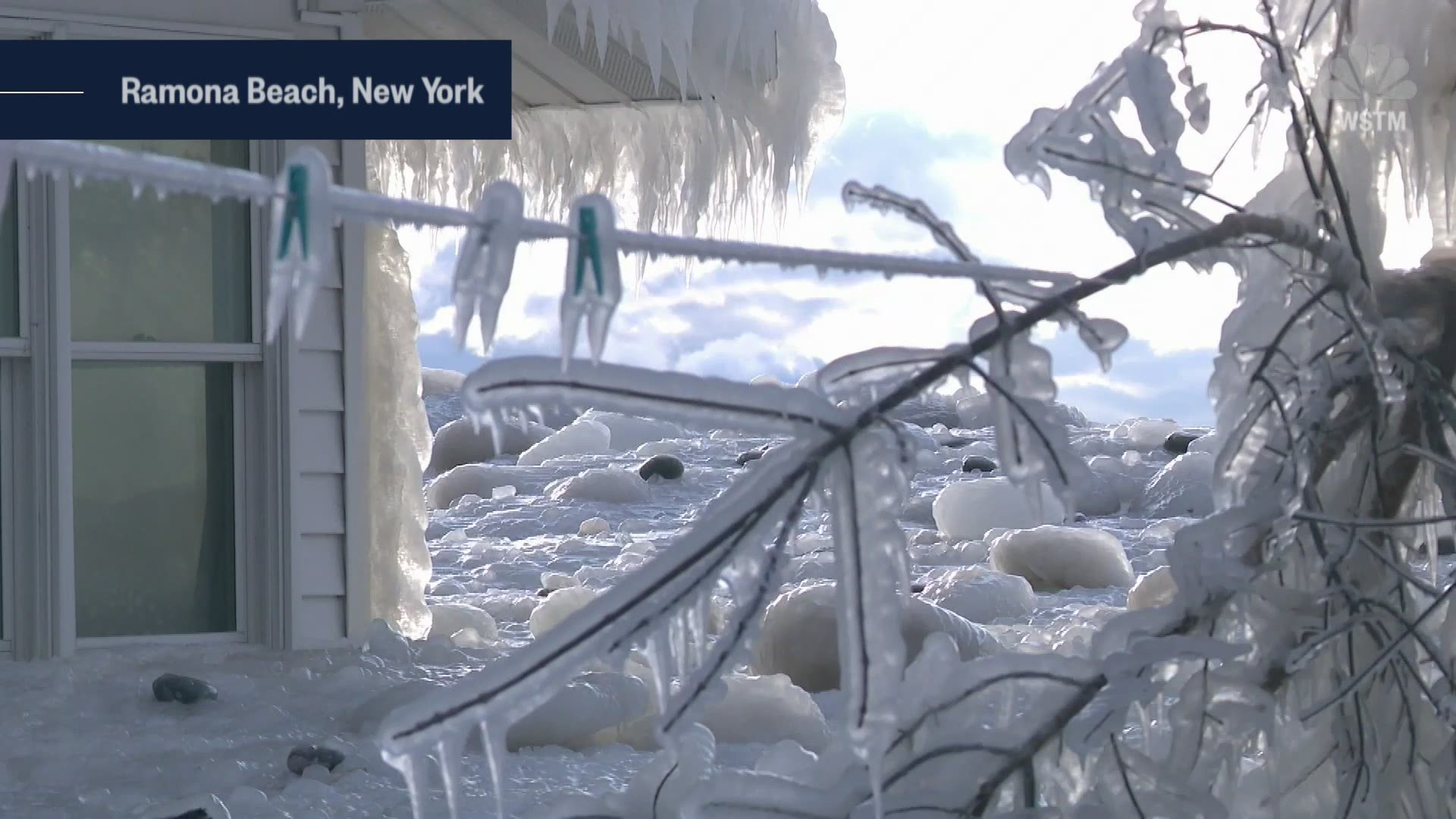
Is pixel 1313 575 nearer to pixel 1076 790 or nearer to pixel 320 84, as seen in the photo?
pixel 1076 790

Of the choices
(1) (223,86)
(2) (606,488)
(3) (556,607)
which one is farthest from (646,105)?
(2) (606,488)

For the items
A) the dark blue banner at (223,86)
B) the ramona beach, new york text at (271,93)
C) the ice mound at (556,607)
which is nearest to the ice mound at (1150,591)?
the ice mound at (556,607)

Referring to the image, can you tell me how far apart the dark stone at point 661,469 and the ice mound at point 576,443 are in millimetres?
1328

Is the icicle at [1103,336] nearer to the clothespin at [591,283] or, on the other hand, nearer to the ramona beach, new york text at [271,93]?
the clothespin at [591,283]

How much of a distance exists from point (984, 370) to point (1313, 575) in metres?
0.66

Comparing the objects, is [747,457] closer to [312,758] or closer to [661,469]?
[661,469]

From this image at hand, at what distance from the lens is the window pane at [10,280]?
3.12m

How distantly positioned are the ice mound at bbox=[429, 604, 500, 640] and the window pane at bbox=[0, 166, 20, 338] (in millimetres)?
1388

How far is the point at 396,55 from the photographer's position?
3.56m

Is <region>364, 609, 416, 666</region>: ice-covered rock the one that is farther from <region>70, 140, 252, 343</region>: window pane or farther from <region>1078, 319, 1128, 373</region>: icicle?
<region>1078, 319, 1128, 373</region>: icicle

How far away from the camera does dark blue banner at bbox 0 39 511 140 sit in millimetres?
3064

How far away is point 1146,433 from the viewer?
28.9 ft

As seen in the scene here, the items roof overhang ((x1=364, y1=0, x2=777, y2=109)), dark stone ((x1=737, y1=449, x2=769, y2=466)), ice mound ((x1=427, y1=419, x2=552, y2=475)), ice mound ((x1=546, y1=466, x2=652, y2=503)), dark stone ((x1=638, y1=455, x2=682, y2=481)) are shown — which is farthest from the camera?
ice mound ((x1=427, y1=419, x2=552, y2=475))

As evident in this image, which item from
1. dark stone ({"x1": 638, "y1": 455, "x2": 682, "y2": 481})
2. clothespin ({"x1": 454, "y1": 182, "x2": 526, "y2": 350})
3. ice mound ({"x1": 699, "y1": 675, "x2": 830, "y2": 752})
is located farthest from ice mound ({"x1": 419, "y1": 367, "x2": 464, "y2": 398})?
clothespin ({"x1": 454, "y1": 182, "x2": 526, "y2": 350})
